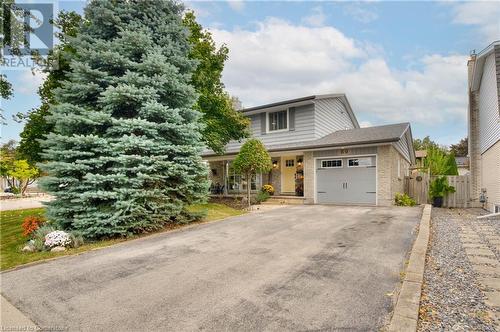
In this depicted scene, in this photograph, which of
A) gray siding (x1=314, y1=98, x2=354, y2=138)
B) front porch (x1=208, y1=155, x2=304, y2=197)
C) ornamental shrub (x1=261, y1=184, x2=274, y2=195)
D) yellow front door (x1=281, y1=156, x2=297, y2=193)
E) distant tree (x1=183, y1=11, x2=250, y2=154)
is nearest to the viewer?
distant tree (x1=183, y1=11, x2=250, y2=154)

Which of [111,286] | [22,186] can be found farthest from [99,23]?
[22,186]

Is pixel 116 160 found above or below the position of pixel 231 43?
below

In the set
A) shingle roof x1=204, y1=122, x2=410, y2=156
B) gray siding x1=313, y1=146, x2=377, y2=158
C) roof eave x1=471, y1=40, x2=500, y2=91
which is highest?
roof eave x1=471, y1=40, x2=500, y2=91

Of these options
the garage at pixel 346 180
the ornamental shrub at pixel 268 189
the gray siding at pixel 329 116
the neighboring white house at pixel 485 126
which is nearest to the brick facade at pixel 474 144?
the neighboring white house at pixel 485 126

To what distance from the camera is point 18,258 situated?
5.51 m

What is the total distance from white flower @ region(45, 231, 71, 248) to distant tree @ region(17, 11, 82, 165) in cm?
488

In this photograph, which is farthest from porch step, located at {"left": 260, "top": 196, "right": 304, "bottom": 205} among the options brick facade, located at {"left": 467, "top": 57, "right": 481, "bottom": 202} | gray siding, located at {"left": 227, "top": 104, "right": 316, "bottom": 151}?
brick facade, located at {"left": 467, "top": 57, "right": 481, "bottom": 202}

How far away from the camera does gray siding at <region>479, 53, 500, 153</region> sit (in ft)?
36.2

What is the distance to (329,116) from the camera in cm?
1750

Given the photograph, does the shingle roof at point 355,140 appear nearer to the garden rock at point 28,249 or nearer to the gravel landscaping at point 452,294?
the gravel landscaping at point 452,294

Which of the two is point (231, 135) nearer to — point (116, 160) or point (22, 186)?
point (116, 160)

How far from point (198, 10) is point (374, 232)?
12.4 meters

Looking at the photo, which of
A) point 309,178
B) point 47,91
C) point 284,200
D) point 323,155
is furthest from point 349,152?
point 47,91

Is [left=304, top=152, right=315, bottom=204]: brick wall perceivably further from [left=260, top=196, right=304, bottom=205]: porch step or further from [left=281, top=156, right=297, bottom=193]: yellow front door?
[left=281, top=156, right=297, bottom=193]: yellow front door
